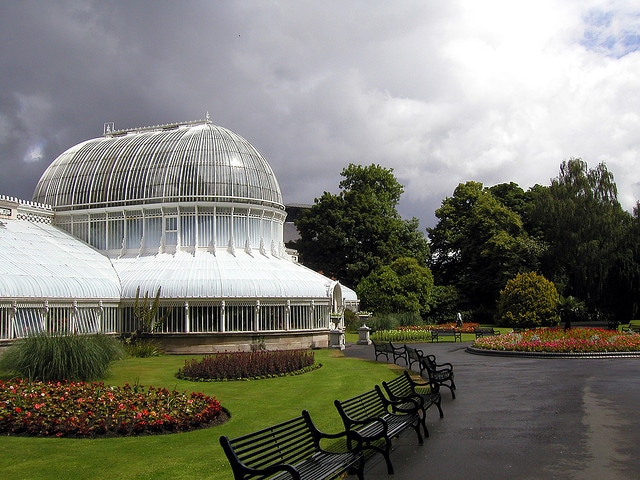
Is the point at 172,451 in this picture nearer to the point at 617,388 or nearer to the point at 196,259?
the point at 617,388

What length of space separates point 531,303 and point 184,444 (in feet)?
114

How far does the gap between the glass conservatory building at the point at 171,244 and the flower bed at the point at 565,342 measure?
917cm

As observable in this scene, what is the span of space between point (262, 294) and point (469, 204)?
125 ft

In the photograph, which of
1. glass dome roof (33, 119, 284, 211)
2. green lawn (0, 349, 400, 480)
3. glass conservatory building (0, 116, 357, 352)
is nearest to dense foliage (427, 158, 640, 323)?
glass conservatory building (0, 116, 357, 352)

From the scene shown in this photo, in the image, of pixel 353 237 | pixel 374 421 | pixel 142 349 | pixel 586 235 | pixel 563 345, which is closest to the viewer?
pixel 374 421

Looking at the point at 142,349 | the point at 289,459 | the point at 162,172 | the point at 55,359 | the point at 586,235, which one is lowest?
the point at 289,459

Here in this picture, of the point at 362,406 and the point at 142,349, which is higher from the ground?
the point at 142,349

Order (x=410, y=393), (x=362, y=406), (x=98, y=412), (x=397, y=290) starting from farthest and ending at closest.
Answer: (x=397, y=290), (x=410, y=393), (x=98, y=412), (x=362, y=406)

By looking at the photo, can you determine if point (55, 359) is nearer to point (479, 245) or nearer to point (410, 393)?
point (410, 393)

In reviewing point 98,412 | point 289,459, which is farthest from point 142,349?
point 289,459

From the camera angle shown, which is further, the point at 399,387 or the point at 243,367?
the point at 243,367

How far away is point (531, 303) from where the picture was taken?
42312 mm

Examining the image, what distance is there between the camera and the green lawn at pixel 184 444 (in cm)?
977

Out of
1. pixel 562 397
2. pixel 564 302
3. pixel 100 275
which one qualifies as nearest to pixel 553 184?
pixel 564 302
